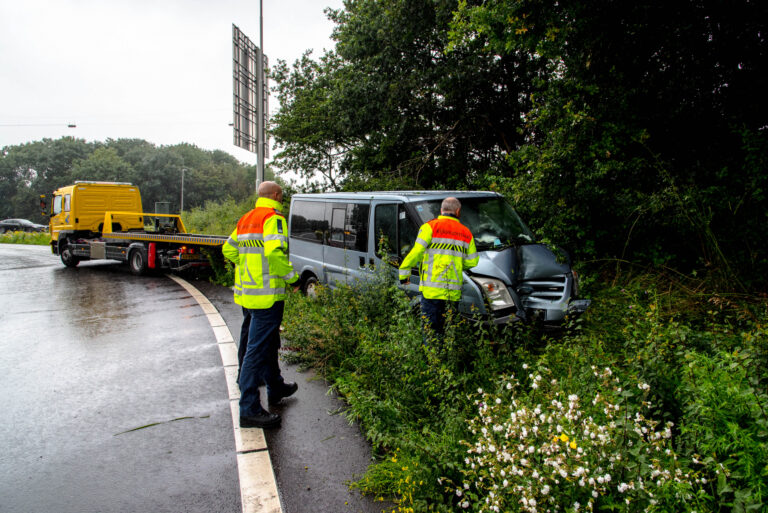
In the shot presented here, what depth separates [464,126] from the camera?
1355cm

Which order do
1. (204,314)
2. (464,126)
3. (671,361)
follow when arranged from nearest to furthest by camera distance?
1. (671,361)
2. (204,314)
3. (464,126)

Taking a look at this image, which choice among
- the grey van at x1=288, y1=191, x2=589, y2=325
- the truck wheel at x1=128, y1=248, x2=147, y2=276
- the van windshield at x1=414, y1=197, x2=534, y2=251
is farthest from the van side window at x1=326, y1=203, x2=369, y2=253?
the truck wheel at x1=128, y1=248, x2=147, y2=276

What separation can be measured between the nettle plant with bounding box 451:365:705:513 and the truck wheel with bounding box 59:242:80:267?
17996 mm

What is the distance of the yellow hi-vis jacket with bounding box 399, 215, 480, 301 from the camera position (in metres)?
4.61

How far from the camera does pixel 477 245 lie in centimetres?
566

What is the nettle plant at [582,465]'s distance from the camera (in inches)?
83.4

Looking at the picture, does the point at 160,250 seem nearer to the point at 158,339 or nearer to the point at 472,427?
the point at 158,339

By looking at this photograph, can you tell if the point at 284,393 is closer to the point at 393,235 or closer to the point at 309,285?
the point at 393,235

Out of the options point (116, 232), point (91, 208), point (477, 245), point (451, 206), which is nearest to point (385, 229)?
point (477, 245)

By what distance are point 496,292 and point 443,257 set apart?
76 cm

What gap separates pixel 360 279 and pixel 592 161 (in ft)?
13.3

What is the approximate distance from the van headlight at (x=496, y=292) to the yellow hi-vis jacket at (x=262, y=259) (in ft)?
6.86

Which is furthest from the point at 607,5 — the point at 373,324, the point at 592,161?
the point at 373,324

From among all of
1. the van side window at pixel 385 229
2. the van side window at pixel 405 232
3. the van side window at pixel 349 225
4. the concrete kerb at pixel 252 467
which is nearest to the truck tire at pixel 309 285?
the van side window at pixel 349 225
